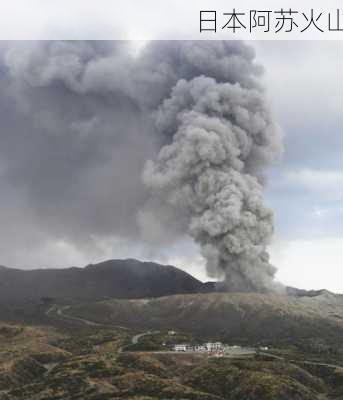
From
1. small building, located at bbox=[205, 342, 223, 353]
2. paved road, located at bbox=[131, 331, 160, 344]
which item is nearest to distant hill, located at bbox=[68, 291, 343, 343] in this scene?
paved road, located at bbox=[131, 331, 160, 344]

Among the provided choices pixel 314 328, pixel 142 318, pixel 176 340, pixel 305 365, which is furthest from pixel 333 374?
pixel 142 318

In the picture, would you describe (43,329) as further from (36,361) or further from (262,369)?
(262,369)

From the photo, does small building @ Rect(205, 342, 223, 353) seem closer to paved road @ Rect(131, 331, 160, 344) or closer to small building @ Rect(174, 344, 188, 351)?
small building @ Rect(174, 344, 188, 351)

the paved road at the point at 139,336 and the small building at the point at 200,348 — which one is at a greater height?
the paved road at the point at 139,336

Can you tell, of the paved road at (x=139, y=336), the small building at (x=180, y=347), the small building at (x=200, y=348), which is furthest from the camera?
the paved road at (x=139, y=336)

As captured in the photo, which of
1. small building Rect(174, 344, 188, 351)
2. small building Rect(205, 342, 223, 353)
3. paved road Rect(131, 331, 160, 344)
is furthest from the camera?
paved road Rect(131, 331, 160, 344)

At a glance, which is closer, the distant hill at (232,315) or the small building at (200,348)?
the small building at (200,348)

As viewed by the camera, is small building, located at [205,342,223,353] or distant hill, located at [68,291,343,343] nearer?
small building, located at [205,342,223,353]

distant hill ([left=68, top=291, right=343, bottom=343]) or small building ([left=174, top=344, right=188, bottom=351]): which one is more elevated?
distant hill ([left=68, top=291, right=343, bottom=343])

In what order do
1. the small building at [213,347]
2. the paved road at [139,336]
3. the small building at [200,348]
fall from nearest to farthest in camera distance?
the small building at [200,348] → the small building at [213,347] → the paved road at [139,336]

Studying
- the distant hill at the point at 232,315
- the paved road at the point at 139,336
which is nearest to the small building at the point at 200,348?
the paved road at the point at 139,336

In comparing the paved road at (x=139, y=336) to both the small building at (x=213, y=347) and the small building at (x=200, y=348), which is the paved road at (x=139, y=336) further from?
the small building at (x=213, y=347)
